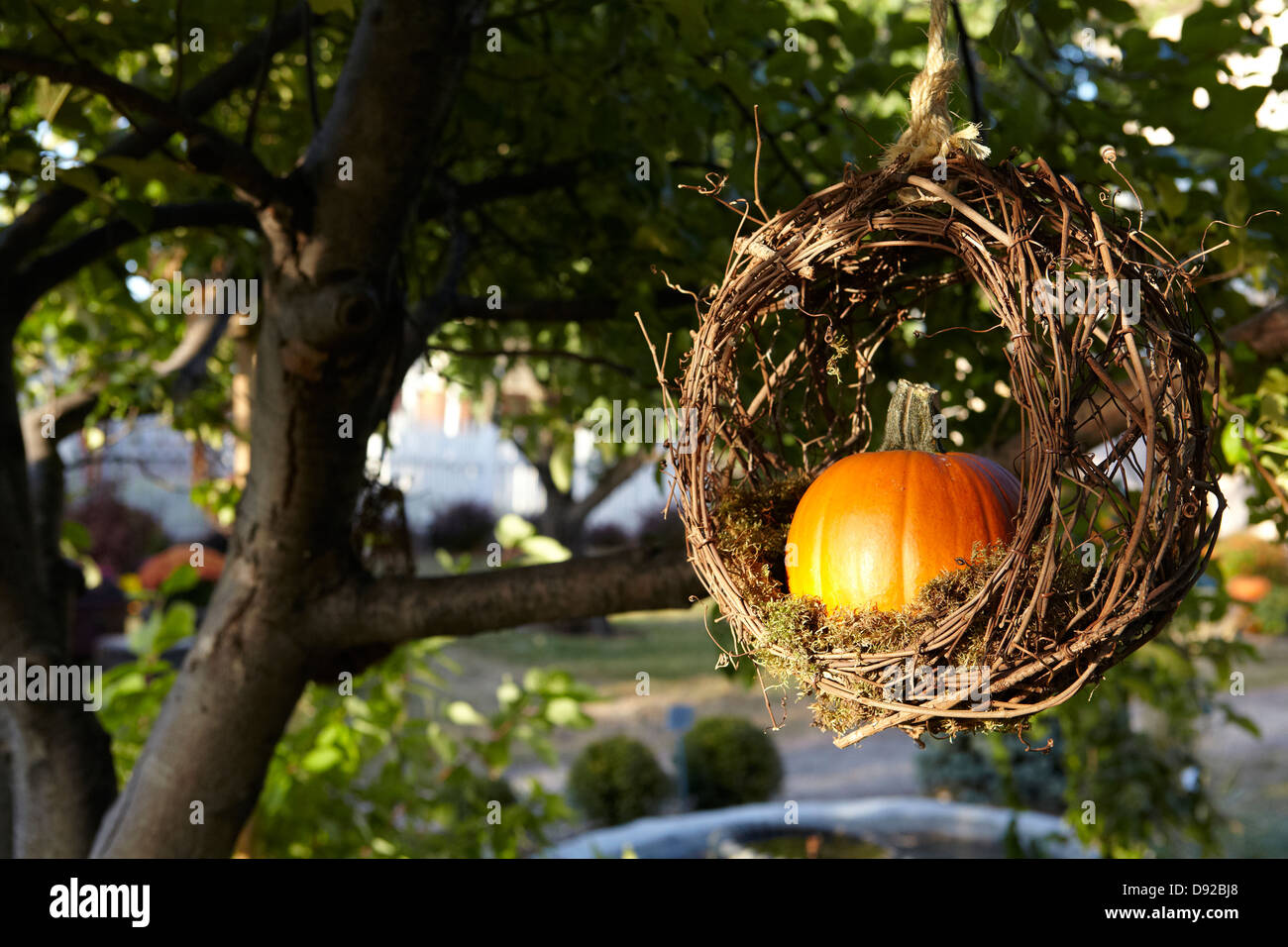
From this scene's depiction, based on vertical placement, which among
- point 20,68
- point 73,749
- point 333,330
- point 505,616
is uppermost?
point 20,68

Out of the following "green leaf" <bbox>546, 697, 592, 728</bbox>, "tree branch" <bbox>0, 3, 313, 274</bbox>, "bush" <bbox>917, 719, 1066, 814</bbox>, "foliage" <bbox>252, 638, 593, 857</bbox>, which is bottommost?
"bush" <bbox>917, 719, 1066, 814</bbox>

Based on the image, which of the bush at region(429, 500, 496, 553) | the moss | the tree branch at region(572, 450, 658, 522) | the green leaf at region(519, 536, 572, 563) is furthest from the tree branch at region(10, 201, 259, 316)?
the bush at region(429, 500, 496, 553)

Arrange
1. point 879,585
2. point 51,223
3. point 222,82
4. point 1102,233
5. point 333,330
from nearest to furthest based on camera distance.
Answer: point 1102,233
point 879,585
point 333,330
point 51,223
point 222,82

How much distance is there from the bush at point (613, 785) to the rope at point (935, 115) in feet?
20.2

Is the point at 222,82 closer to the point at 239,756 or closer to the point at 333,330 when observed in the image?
the point at 333,330

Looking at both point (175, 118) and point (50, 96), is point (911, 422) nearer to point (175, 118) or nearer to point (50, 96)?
point (175, 118)

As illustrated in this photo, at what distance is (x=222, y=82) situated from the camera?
7.74ft

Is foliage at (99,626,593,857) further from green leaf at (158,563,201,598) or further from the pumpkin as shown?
the pumpkin

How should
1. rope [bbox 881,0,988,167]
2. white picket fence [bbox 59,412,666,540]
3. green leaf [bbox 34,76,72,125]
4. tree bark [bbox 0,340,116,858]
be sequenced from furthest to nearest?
white picket fence [bbox 59,412,666,540], tree bark [bbox 0,340,116,858], green leaf [bbox 34,76,72,125], rope [bbox 881,0,988,167]

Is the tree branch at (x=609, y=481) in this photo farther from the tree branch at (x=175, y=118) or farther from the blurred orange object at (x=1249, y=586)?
the tree branch at (x=175, y=118)

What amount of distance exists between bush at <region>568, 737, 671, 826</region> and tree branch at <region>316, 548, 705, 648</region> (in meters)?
4.99


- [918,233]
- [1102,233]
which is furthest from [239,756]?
[1102,233]

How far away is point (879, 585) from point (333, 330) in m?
1.13

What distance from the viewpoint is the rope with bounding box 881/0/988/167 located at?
1011mm
